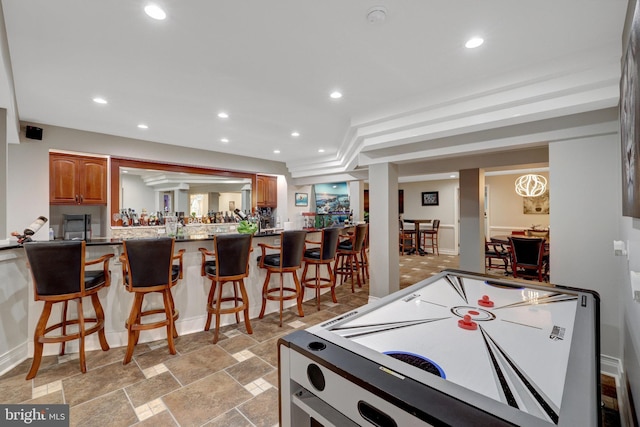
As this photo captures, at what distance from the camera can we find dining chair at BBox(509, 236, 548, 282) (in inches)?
160

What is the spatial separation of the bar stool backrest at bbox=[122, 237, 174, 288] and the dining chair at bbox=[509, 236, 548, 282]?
4684 mm

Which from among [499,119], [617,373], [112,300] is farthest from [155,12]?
[617,373]

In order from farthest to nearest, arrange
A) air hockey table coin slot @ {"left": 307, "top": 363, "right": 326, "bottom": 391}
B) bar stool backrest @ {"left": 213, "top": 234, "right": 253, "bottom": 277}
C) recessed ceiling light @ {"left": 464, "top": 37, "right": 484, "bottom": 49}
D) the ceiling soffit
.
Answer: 1. bar stool backrest @ {"left": 213, "top": 234, "right": 253, "bottom": 277}
2. the ceiling soffit
3. recessed ceiling light @ {"left": 464, "top": 37, "right": 484, "bottom": 49}
4. air hockey table coin slot @ {"left": 307, "top": 363, "right": 326, "bottom": 391}

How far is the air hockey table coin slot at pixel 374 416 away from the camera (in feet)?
2.64

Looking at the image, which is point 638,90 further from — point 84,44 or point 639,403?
point 84,44

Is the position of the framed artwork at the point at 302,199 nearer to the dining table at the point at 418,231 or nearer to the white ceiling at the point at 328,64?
the dining table at the point at 418,231

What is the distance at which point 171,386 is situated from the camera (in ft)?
7.12

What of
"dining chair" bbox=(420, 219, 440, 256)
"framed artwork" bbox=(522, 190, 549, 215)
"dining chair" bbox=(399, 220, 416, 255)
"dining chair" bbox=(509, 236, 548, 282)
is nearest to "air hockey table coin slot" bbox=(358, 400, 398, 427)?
"dining chair" bbox=(509, 236, 548, 282)

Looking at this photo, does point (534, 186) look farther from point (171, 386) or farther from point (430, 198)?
point (171, 386)

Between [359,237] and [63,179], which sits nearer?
[63,179]

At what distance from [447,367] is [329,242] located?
2.79m

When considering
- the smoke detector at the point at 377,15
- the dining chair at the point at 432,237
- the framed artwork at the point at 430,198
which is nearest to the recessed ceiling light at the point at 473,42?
the smoke detector at the point at 377,15

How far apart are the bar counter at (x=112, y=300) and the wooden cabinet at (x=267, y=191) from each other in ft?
10.9

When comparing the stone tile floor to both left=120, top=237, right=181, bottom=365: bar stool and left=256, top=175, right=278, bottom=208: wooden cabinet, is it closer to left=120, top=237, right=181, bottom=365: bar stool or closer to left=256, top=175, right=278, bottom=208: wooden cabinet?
left=120, top=237, right=181, bottom=365: bar stool
